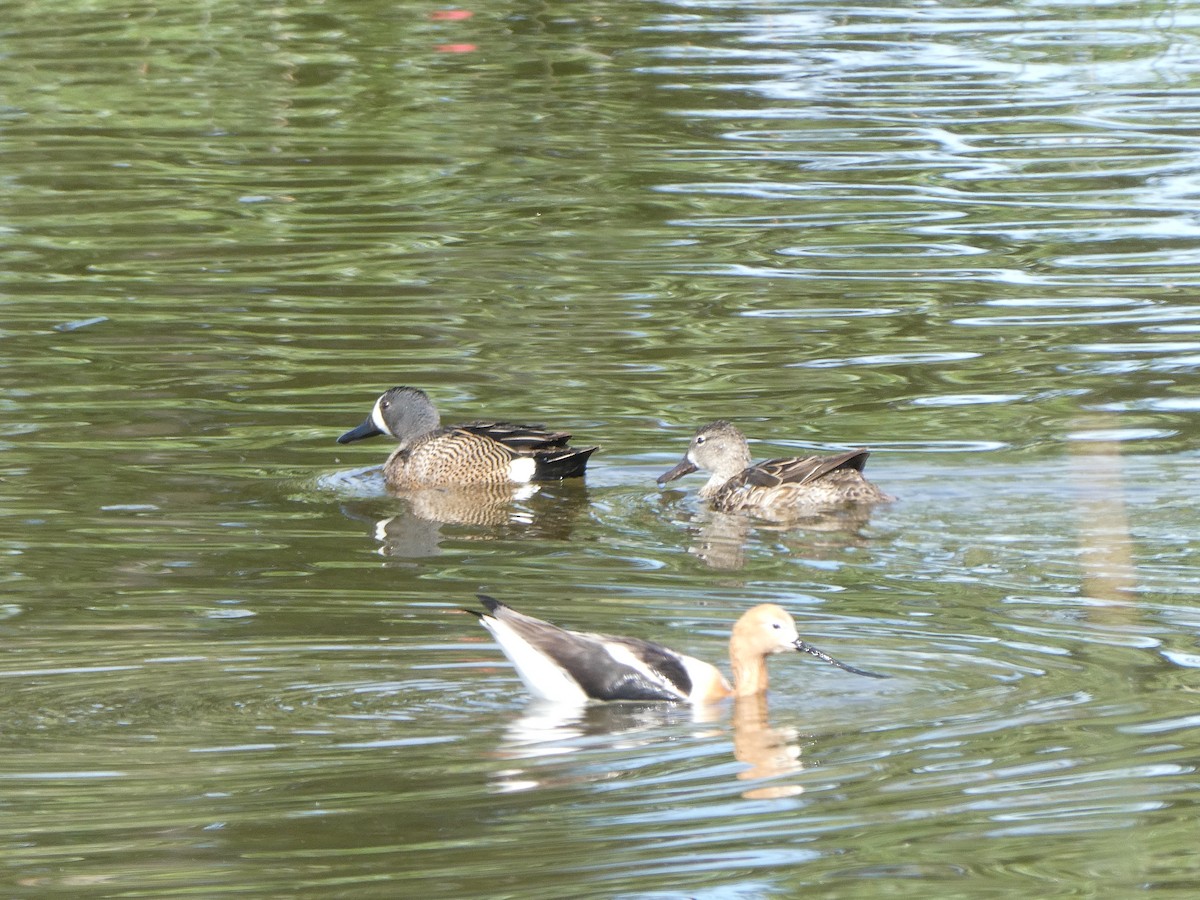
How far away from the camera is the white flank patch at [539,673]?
23.9 ft

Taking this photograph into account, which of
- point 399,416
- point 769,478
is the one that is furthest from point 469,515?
point 769,478

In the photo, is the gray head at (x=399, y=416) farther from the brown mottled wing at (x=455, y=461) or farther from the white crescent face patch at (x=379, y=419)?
the brown mottled wing at (x=455, y=461)

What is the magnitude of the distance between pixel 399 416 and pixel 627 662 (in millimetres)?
4409

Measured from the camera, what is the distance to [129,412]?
11938 millimetres

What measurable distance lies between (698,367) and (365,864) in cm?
698

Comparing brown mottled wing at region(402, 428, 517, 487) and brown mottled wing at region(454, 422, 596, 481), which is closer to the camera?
brown mottled wing at region(454, 422, 596, 481)

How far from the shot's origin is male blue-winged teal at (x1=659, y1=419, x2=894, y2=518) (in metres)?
10.1

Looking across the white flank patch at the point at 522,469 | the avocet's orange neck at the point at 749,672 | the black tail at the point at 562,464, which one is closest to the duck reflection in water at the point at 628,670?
the avocet's orange neck at the point at 749,672

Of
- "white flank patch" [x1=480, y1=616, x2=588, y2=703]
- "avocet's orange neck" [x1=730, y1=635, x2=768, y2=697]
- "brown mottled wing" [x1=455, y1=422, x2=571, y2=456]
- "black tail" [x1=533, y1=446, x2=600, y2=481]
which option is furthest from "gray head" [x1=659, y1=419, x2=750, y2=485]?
"white flank patch" [x1=480, y1=616, x2=588, y2=703]

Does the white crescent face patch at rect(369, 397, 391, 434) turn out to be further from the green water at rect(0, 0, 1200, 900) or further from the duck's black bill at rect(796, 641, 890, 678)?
the duck's black bill at rect(796, 641, 890, 678)

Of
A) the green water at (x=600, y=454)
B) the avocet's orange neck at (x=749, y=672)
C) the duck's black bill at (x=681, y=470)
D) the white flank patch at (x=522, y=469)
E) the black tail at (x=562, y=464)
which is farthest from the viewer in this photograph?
the white flank patch at (x=522, y=469)

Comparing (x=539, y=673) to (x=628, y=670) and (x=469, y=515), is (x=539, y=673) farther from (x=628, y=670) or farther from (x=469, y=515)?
(x=469, y=515)

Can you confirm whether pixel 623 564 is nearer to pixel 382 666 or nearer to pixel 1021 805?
pixel 382 666

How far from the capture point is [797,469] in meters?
10.3
